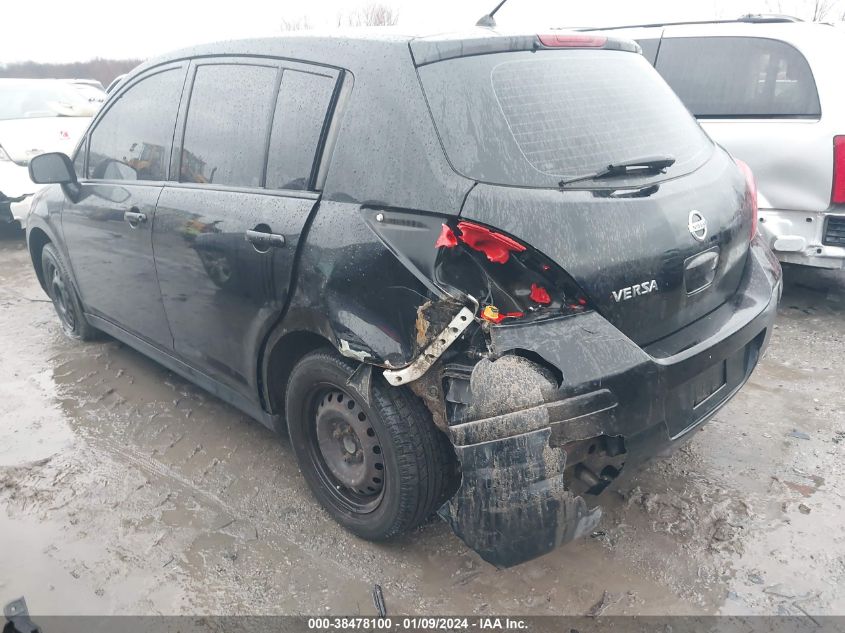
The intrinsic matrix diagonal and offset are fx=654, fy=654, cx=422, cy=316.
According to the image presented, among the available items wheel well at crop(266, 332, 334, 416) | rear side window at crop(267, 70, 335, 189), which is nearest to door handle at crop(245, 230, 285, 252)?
rear side window at crop(267, 70, 335, 189)

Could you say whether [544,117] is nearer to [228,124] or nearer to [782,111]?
[228,124]

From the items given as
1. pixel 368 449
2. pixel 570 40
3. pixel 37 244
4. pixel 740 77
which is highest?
pixel 570 40

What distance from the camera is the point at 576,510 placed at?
1967mm

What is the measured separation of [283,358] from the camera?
2.74 meters

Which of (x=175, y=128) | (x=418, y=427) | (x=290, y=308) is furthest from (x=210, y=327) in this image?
(x=418, y=427)

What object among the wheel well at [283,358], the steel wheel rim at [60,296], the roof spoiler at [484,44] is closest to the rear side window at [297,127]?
the roof spoiler at [484,44]

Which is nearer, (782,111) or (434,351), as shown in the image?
(434,351)

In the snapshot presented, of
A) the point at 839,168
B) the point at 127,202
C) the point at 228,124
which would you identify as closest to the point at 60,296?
the point at 127,202

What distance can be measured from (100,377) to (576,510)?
3288 mm

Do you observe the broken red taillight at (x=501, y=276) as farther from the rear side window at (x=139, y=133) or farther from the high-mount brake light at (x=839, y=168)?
the high-mount brake light at (x=839, y=168)

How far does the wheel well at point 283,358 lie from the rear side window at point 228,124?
2.11 feet

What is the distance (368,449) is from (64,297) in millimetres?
3192

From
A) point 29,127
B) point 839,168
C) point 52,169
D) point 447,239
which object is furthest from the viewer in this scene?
point 29,127

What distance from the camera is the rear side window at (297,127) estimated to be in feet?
8.01
